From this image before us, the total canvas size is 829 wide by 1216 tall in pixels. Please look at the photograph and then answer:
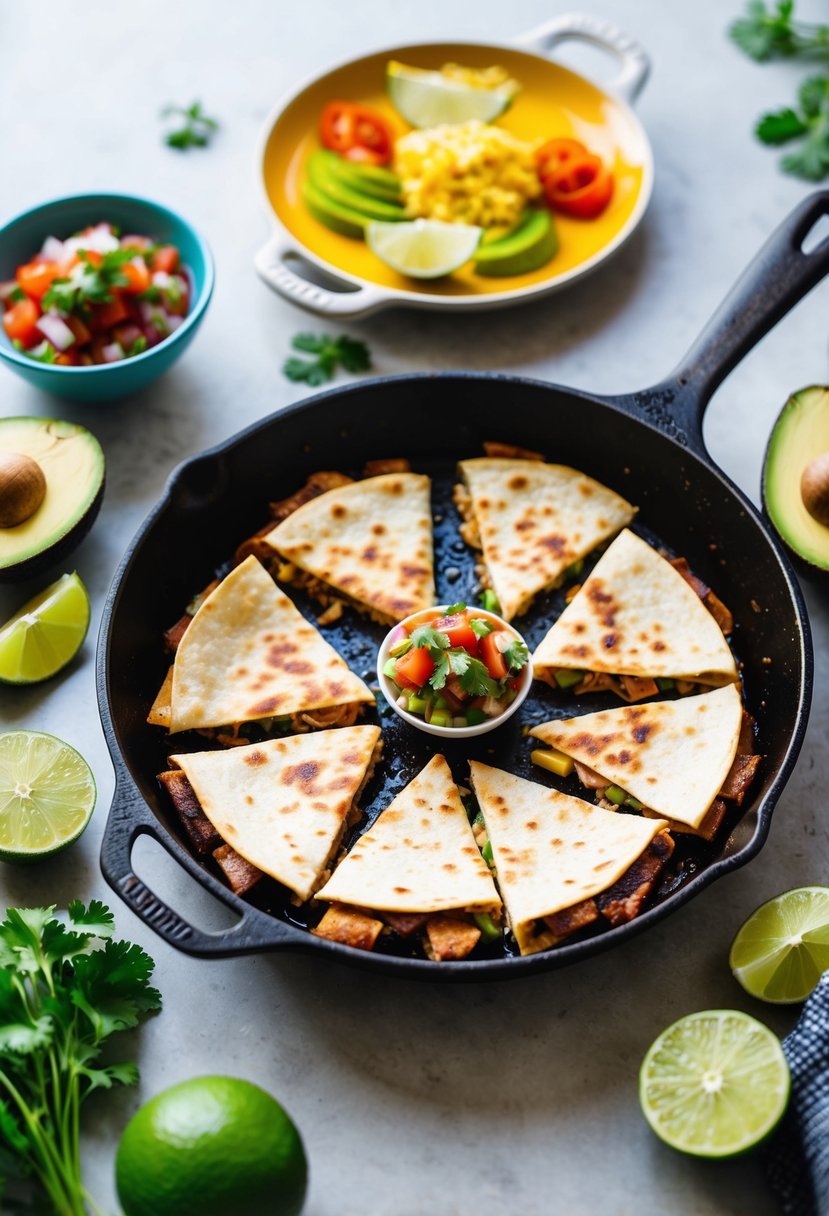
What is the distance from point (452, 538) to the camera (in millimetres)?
4688

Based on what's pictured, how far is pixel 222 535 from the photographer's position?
4.52m

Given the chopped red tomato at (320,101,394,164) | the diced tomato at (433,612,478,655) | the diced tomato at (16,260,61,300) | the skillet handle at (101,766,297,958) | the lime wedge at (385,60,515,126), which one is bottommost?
the skillet handle at (101,766,297,958)

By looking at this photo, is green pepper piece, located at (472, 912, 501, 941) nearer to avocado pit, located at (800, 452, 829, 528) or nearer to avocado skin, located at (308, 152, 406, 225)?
avocado pit, located at (800, 452, 829, 528)

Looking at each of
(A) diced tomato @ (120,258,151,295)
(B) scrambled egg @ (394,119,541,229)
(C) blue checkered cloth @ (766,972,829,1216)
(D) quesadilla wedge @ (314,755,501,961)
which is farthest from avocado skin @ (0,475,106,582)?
(C) blue checkered cloth @ (766,972,829,1216)

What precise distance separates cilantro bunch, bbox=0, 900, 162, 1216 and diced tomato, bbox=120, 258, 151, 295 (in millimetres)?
2526

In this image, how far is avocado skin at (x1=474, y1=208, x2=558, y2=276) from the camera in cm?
520

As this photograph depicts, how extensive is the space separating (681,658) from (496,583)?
73cm

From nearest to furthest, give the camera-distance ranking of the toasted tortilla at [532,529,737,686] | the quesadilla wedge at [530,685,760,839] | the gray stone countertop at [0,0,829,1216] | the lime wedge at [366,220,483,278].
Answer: the gray stone countertop at [0,0,829,1216]
the quesadilla wedge at [530,685,760,839]
the toasted tortilla at [532,529,737,686]
the lime wedge at [366,220,483,278]

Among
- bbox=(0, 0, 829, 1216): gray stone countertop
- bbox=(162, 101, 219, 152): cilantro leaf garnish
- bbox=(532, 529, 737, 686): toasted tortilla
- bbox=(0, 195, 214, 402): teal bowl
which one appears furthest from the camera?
bbox=(162, 101, 219, 152): cilantro leaf garnish

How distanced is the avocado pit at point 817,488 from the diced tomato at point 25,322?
3046 mm

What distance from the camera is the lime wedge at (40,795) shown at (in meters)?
3.76

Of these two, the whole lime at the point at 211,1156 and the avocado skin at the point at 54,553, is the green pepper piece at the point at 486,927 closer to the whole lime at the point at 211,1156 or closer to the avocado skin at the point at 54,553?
the whole lime at the point at 211,1156

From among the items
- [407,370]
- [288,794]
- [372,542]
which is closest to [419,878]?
[288,794]

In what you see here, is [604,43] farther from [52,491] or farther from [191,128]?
[52,491]
